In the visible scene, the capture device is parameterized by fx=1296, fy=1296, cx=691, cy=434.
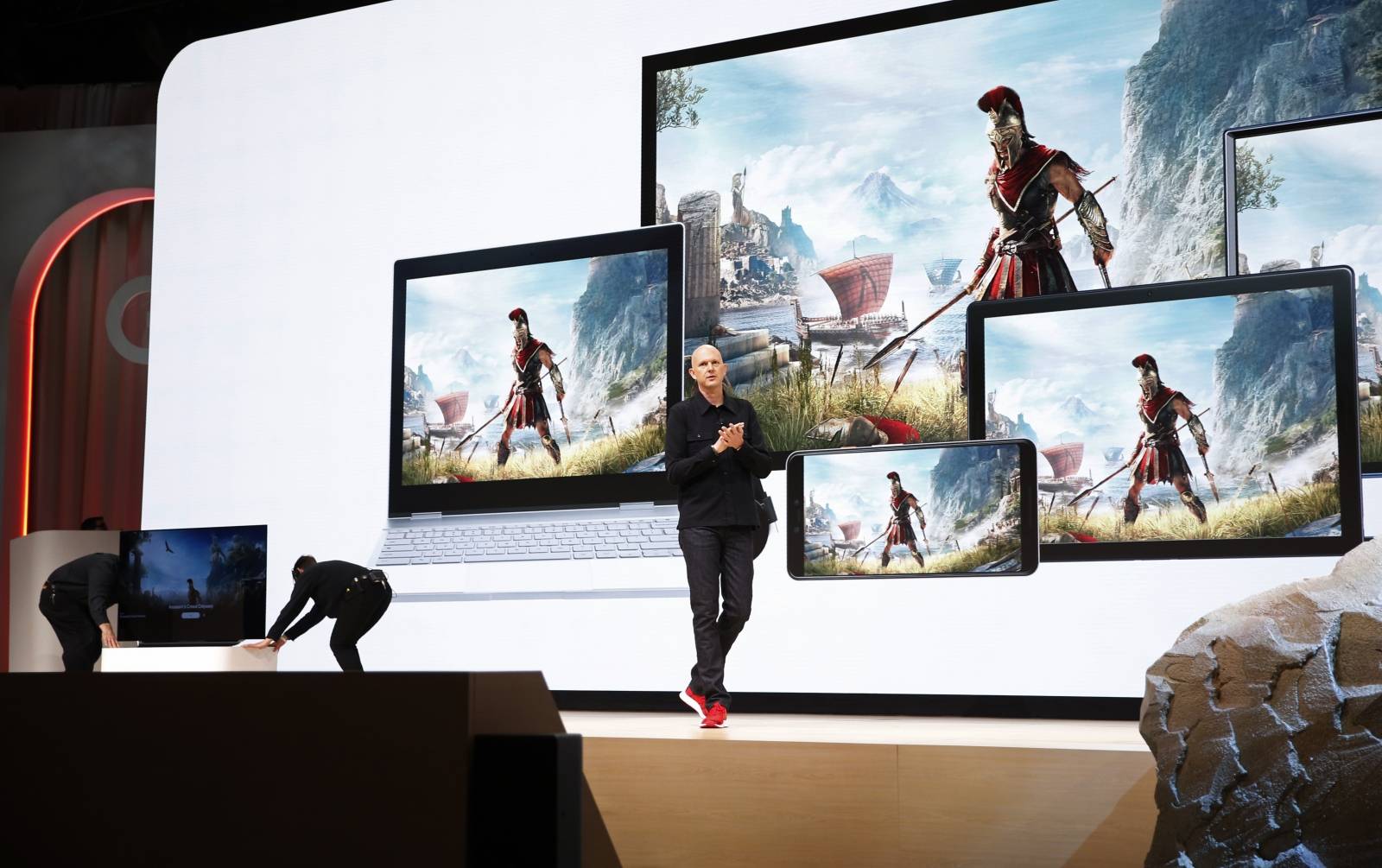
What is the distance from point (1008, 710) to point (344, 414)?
3040 millimetres

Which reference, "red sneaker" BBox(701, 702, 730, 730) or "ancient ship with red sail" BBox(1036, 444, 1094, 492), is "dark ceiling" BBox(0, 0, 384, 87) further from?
"red sneaker" BBox(701, 702, 730, 730)

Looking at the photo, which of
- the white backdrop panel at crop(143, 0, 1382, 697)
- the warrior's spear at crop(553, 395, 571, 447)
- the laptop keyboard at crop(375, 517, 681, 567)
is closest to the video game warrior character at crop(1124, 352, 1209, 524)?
the white backdrop panel at crop(143, 0, 1382, 697)

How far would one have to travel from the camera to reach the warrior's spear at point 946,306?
443cm

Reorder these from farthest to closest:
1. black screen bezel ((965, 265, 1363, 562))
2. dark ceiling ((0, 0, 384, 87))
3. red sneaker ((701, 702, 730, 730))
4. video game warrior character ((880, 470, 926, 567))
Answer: dark ceiling ((0, 0, 384, 87)) → video game warrior character ((880, 470, 926, 567)) → red sneaker ((701, 702, 730, 730)) → black screen bezel ((965, 265, 1363, 562))

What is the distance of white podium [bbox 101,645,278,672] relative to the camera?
479 cm

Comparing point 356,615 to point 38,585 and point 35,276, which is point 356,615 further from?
point 35,276

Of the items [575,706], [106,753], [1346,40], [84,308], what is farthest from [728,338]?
[84,308]

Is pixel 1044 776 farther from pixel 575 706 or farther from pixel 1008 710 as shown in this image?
pixel 575 706

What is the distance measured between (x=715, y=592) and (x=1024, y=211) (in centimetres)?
184

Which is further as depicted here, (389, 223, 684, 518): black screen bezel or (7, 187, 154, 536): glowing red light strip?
(7, 187, 154, 536): glowing red light strip

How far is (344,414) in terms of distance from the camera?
18.5 ft

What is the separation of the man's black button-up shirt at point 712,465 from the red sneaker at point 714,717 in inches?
20.0

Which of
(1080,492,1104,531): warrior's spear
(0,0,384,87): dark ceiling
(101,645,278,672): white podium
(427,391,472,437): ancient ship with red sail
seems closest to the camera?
(1080,492,1104,531): warrior's spear

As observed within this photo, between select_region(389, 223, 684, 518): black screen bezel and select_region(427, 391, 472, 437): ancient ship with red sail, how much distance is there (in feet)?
0.53
